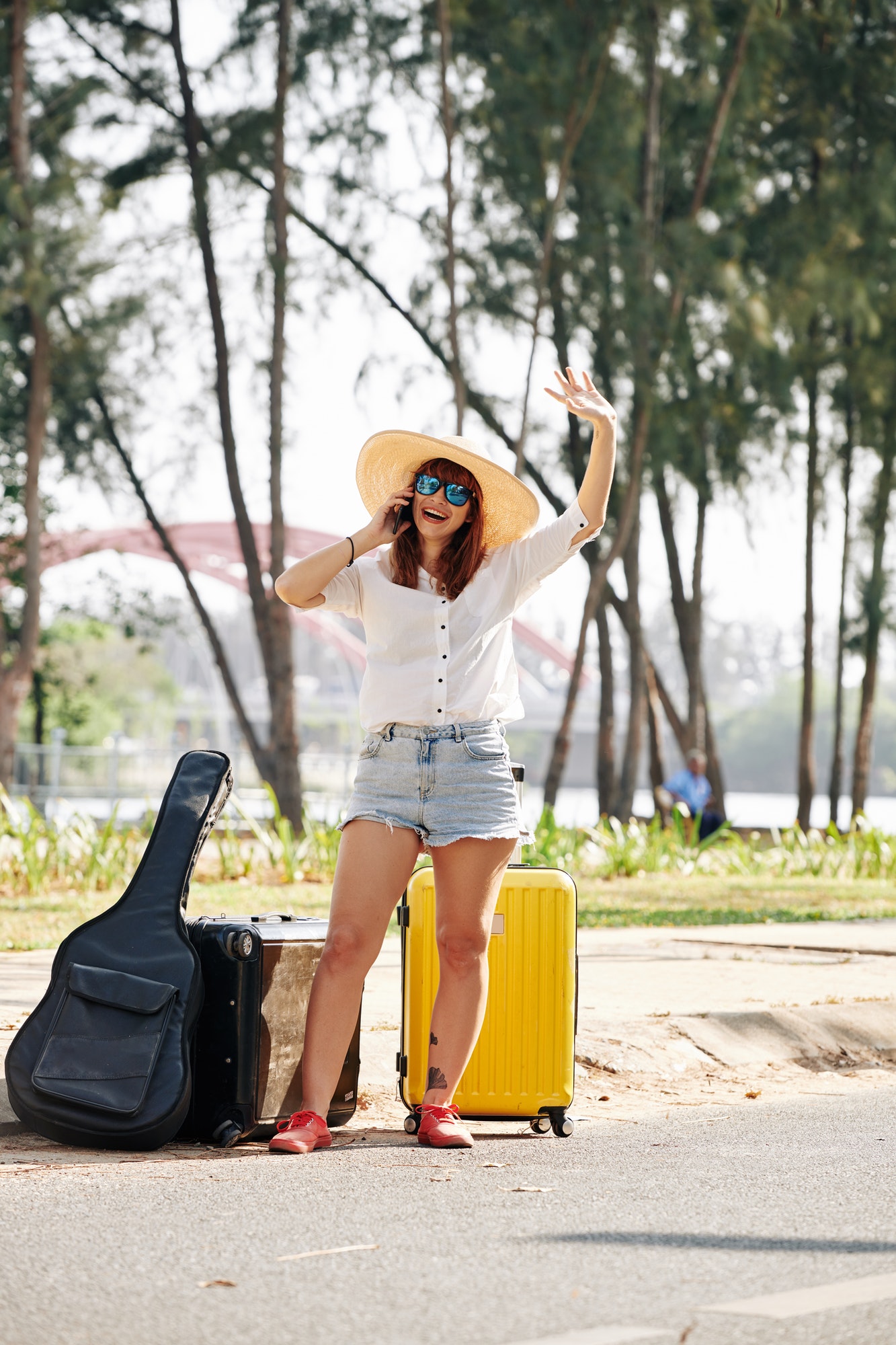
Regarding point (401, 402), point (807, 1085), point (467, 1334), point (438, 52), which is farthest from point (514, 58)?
point (467, 1334)

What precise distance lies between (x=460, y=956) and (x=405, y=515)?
125cm

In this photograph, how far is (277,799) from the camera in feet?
58.0

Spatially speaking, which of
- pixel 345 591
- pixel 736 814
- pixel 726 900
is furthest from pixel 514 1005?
pixel 736 814

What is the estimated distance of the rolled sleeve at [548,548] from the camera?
14.7 feet

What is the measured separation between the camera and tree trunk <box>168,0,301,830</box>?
1750 cm

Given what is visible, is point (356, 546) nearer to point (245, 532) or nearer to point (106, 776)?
point (245, 532)

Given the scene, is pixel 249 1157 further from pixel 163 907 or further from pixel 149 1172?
pixel 163 907

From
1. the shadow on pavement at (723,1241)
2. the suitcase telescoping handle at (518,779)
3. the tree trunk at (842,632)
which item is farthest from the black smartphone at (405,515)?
the tree trunk at (842,632)

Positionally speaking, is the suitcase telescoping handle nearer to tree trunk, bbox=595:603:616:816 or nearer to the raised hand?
the raised hand

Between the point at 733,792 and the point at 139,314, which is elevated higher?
the point at 139,314

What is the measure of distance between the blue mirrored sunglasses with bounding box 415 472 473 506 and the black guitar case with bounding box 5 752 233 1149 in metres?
1.20

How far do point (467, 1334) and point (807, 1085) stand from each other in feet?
11.1

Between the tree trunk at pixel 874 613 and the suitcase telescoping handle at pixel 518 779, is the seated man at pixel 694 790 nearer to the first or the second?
the tree trunk at pixel 874 613

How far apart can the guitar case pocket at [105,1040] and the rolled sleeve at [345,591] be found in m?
1.14
